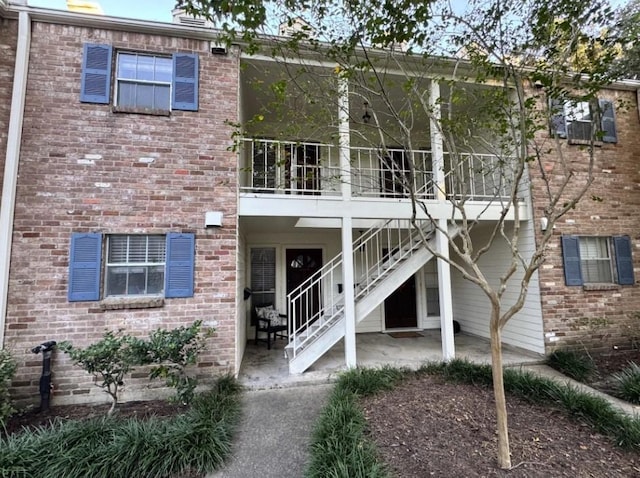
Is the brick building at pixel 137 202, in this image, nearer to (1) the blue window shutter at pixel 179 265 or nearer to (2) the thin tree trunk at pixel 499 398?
(1) the blue window shutter at pixel 179 265

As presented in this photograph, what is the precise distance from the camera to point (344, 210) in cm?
543

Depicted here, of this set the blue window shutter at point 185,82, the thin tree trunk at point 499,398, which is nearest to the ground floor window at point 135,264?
the blue window shutter at point 185,82

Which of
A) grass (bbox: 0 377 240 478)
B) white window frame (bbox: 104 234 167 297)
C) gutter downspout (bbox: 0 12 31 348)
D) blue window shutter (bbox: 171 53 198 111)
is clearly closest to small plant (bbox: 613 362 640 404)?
grass (bbox: 0 377 240 478)

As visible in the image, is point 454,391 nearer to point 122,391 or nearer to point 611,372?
point 611,372

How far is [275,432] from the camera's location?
3.67m

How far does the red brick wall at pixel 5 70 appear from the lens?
4500mm

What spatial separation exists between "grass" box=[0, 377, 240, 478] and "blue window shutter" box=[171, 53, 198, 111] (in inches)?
176

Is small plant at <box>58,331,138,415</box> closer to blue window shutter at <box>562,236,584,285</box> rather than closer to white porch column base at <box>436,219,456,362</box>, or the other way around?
white porch column base at <box>436,219,456,362</box>

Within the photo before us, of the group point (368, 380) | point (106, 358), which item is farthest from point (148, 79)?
point (368, 380)

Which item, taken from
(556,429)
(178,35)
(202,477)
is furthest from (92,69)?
(556,429)

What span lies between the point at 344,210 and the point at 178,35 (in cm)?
396

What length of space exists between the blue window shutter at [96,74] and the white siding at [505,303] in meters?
7.91

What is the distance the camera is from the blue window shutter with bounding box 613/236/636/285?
6.32 m

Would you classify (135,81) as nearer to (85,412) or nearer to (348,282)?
(348,282)
